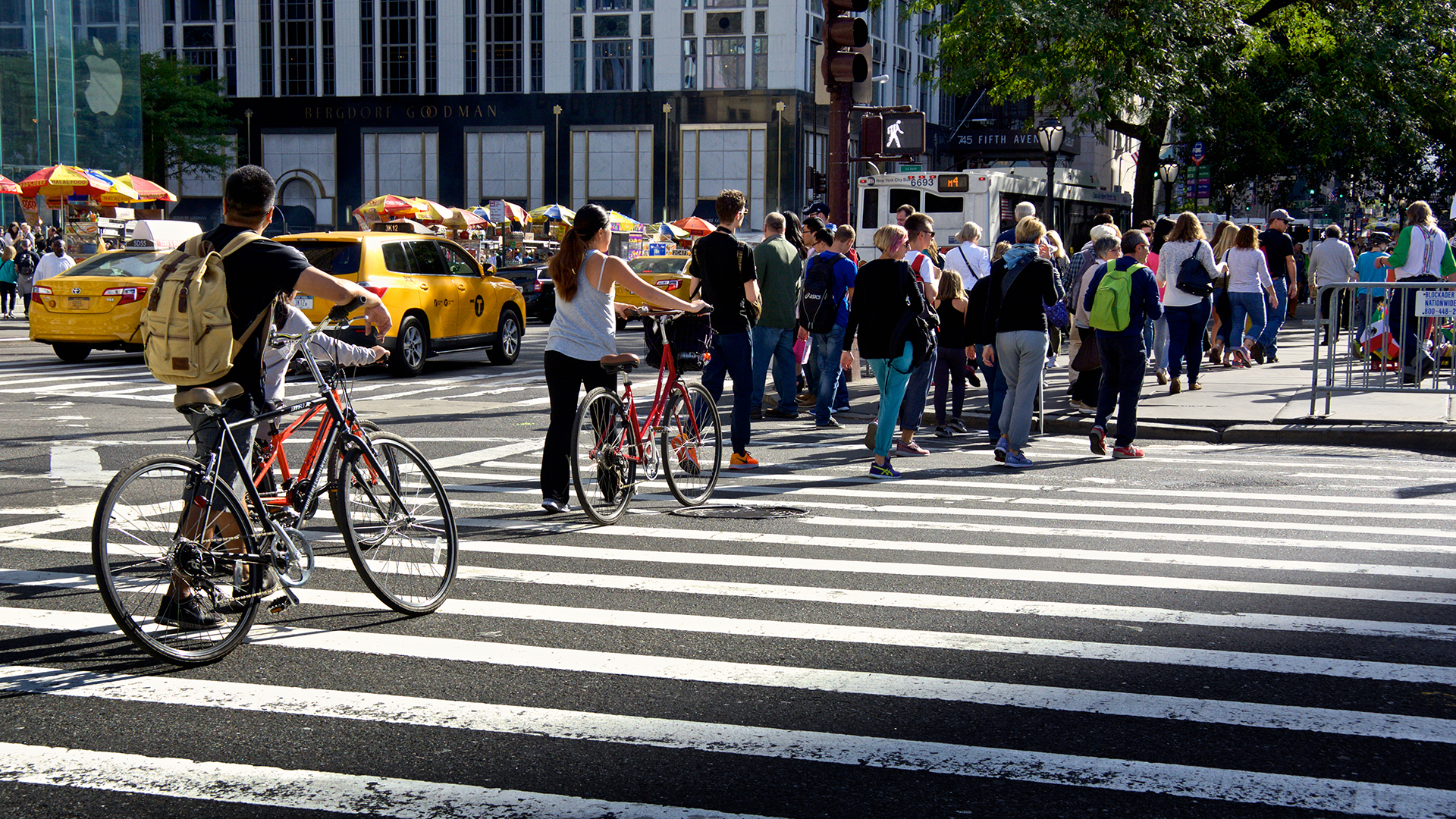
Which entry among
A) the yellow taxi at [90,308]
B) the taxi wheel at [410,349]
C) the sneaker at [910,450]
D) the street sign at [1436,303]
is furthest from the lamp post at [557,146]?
the sneaker at [910,450]

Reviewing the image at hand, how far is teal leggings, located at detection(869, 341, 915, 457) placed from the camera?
32.6 ft

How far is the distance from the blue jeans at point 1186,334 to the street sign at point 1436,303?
294 centimetres

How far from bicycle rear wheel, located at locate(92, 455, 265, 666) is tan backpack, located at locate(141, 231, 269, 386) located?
390mm

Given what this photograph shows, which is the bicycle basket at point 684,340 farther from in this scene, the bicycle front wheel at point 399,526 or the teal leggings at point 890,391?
the bicycle front wheel at point 399,526

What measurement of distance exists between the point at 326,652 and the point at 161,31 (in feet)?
211

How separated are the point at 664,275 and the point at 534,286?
8864 mm

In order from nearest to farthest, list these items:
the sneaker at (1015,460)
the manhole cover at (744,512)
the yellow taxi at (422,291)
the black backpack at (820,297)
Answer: the manhole cover at (744,512) → the sneaker at (1015,460) → the black backpack at (820,297) → the yellow taxi at (422,291)

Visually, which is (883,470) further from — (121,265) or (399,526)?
(121,265)

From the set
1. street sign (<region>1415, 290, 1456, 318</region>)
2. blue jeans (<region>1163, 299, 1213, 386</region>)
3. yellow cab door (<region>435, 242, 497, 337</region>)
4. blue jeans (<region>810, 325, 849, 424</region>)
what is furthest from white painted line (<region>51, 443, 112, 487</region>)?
street sign (<region>1415, 290, 1456, 318</region>)

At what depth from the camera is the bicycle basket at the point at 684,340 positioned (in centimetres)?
864

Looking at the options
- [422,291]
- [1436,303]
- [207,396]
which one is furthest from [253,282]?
[422,291]

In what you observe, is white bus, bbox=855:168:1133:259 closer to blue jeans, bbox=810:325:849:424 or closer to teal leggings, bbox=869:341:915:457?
blue jeans, bbox=810:325:849:424

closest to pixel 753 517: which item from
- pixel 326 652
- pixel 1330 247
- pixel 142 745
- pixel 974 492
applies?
pixel 974 492

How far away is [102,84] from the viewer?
1802 inches
